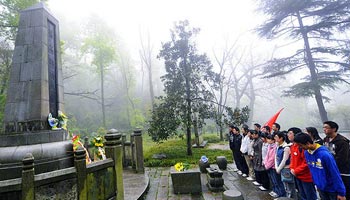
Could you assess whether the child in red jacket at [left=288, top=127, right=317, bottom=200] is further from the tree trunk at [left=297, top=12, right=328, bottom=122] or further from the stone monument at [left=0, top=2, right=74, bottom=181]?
the tree trunk at [left=297, top=12, right=328, bottom=122]

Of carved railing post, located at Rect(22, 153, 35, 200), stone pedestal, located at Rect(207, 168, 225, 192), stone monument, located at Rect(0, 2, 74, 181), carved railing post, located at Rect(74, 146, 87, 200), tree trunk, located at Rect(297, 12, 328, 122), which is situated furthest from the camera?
tree trunk, located at Rect(297, 12, 328, 122)

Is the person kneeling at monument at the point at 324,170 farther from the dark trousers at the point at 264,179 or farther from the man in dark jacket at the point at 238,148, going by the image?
the man in dark jacket at the point at 238,148

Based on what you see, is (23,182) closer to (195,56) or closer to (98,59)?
(195,56)

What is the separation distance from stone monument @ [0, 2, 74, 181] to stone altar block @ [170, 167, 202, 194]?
104 inches

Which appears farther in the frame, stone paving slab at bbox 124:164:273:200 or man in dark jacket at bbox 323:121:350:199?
stone paving slab at bbox 124:164:273:200

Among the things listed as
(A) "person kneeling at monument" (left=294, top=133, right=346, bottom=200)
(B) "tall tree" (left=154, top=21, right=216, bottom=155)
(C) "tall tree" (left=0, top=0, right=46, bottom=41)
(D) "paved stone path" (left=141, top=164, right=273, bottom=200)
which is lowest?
(D) "paved stone path" (left=141, top=164, right=273, bottom=200)

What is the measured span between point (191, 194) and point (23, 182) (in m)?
3.78

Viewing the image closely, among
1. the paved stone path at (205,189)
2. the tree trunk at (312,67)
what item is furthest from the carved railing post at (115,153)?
the tree trunk at (312,67)

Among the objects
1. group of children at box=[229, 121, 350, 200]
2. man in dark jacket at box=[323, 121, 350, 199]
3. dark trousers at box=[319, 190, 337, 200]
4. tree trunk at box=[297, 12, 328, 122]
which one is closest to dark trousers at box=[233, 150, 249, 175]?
group of children at box=[229, 121, 350, 200]

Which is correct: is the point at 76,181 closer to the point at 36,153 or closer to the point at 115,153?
the point at 115,153

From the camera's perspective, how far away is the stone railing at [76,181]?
8.08 ft

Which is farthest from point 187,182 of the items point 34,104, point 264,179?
point 34,104

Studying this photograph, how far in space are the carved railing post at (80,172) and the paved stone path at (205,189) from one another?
2.20m

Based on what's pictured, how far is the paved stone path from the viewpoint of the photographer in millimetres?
4656
